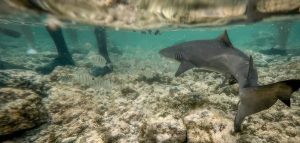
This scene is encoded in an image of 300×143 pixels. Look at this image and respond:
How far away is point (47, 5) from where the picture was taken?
4906 mm

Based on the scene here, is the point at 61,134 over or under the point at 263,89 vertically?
under

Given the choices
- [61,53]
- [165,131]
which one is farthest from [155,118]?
[61,53]

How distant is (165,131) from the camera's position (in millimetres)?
4508

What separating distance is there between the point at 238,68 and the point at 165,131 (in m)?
2.23

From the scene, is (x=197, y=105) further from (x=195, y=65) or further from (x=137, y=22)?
(x=137, y=22)

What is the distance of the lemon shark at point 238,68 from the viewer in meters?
3.76

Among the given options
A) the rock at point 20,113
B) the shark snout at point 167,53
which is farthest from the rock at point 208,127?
the shark snout at point 167,53

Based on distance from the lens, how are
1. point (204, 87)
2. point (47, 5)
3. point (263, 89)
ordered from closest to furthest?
point (263, 89)
point (47, 5)
point (204, 87)

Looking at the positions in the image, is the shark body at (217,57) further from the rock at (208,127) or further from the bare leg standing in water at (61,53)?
the bare leg standing in water at (61,53)

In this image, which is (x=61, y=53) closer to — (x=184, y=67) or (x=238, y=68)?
(x=184, y=67)

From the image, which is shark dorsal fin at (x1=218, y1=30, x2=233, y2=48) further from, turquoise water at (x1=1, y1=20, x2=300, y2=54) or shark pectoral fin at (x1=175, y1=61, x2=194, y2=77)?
turquoise water at (x1=1, y1=20, x2=300, y2=54)

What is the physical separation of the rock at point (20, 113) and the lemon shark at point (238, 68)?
3.94 metres

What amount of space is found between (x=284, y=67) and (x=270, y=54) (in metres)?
10.2

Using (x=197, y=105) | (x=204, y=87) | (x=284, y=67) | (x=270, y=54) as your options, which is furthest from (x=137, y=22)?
(x=270, y=54)
